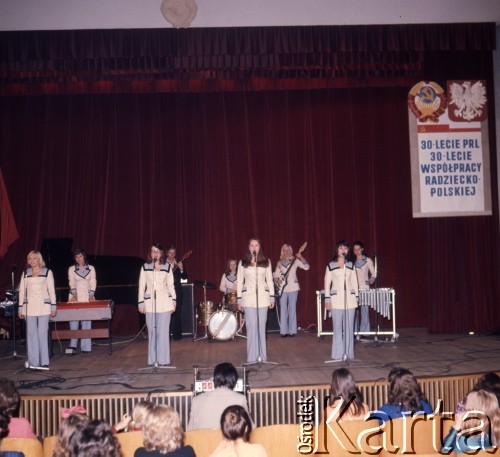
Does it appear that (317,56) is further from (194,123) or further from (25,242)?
(25,242)

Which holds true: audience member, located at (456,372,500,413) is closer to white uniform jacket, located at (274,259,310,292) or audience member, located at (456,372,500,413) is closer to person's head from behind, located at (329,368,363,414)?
person's head from behind, located at (329,368,363,414)

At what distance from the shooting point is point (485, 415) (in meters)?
4.55

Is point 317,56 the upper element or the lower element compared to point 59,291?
upper

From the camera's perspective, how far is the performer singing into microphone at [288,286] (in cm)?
1370

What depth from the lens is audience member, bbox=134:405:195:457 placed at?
13.9 feet

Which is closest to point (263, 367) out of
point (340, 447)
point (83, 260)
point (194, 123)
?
point (83, 260)

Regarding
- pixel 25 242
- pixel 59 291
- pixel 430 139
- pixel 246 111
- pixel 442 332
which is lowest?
pixel 442 332

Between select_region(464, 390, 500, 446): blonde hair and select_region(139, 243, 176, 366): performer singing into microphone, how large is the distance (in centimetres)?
604

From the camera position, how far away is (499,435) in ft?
14.9

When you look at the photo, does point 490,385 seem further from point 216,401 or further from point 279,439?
point 216,401

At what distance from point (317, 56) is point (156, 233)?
547 centimetres

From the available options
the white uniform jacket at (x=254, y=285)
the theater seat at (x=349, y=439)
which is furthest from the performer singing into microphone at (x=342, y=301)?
the theater seat at (x=349, y=439)

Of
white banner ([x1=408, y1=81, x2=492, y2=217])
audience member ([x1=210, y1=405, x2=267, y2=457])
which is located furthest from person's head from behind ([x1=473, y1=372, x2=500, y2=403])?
white banner ([x1=408, y1=81, x2=492, y2=217])

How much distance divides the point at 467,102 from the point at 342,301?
20.7 feet
